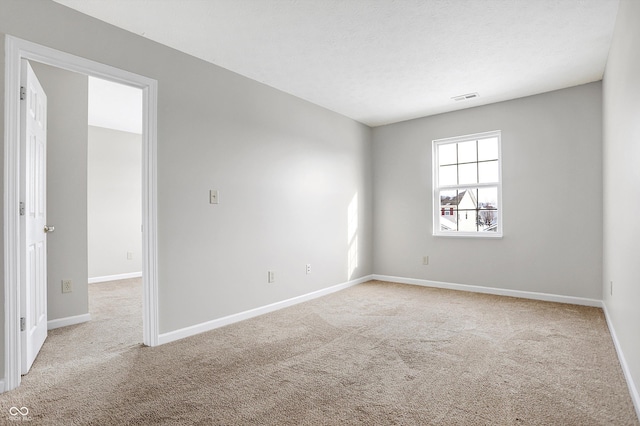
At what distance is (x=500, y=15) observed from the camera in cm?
252

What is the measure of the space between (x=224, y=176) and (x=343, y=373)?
82.1 inches

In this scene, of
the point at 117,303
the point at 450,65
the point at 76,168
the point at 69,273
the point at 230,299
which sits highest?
the point at 450,65

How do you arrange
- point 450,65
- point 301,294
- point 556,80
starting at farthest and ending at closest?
point 301,294 → point 556,80 → point 450,65

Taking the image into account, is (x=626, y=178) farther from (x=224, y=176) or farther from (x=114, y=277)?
(x=114, y=277)

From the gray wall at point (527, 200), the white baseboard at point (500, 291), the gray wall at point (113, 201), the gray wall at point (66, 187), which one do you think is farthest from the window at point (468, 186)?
the gray wall at point (113, 201)

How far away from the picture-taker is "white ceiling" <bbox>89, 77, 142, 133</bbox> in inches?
165

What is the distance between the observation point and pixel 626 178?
2203mm

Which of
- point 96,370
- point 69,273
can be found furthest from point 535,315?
point 69,273

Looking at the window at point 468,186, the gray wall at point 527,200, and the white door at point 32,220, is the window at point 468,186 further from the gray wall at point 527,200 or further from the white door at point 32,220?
the white door at point 32,220

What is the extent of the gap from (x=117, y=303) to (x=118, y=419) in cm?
290

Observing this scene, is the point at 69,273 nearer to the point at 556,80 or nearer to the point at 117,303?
the point at 117,303

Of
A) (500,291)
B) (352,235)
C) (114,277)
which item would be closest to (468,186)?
(500,291)

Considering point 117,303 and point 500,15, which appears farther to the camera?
point 117,303

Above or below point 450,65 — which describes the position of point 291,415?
below
